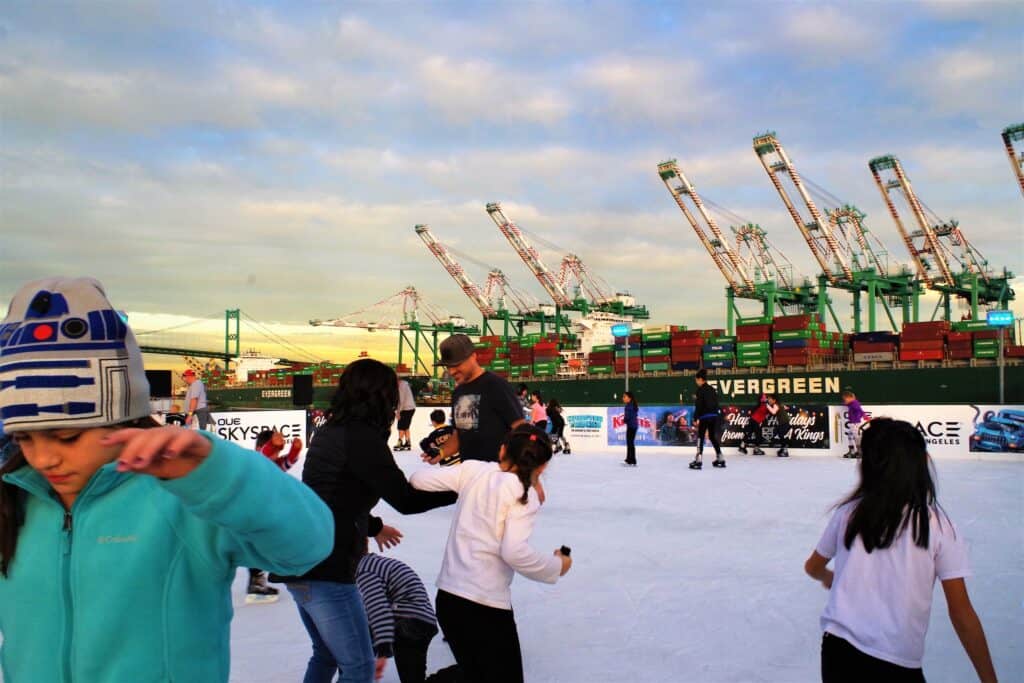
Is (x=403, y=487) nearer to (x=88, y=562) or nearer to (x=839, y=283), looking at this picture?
(x=88, y=562)

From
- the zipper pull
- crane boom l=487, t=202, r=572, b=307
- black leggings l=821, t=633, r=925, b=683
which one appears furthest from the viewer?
crane boom l=487, t=202, r=572, b=307

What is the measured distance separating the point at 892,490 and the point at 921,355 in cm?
3849

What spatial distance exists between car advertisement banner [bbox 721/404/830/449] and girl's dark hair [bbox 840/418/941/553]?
51.6ft

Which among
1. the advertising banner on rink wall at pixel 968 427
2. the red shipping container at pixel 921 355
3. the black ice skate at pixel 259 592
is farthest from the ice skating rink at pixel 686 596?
the red shipping container at pixel 921 355

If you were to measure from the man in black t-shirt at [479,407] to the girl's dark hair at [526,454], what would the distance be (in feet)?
3.80

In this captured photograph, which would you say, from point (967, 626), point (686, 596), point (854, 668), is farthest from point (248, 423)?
point (967, 626)

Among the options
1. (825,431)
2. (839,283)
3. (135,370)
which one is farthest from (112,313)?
(839,283)

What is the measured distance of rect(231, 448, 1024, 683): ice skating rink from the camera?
12.9ft

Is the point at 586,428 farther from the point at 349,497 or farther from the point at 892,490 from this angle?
the point at 892,490

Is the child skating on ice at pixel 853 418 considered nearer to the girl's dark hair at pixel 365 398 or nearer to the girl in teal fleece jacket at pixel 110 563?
the girl's dark hair at pixel 365 398

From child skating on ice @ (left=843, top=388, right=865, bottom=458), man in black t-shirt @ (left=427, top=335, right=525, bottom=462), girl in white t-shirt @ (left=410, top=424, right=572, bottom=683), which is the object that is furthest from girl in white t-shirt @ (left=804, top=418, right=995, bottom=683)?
→ child skating on ice @ (left=843, top=388, right=865, bottom=458)

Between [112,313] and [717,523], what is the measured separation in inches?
304

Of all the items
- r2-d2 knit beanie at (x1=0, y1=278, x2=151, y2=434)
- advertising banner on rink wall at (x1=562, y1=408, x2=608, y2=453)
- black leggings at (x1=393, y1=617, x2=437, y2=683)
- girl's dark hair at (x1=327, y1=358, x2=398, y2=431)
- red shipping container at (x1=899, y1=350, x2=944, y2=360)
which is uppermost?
red shipping container at (x1=899, y1=350, x2=944, y2=360)

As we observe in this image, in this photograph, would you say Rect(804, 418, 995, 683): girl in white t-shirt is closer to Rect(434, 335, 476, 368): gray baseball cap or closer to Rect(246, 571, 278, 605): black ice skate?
Rect(434, 335, 476, 368): gray baseball cap
